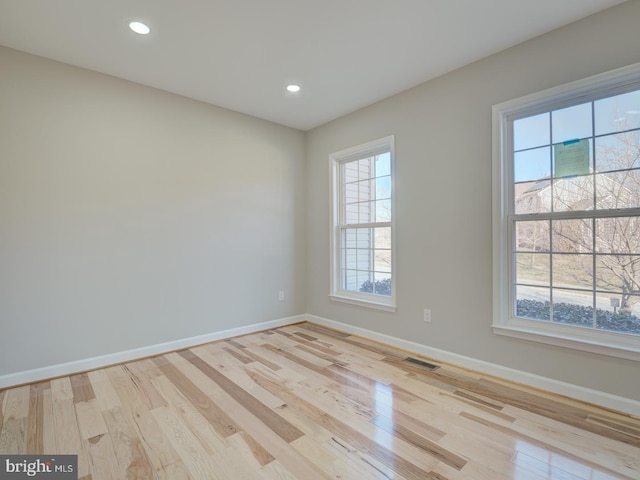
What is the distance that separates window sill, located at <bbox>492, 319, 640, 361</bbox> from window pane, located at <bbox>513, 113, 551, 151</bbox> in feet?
4.65

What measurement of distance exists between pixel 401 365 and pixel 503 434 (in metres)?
1.05

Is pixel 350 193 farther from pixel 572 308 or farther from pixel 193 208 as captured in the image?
pixel 572 308

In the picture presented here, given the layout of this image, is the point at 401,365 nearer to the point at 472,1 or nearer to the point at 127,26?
the point at 472,1

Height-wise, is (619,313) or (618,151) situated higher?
(618,151)

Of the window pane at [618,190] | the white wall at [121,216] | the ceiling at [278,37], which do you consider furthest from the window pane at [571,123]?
the white wall at [121,216]

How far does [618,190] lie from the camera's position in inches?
82.6

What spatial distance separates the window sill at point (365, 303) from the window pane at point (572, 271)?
4.76ft

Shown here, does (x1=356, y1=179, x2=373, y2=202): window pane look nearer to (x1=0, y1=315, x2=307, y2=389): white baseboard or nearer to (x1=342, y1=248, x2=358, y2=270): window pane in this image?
(x1=342, y1=248, x2=358, y2=270): window pane

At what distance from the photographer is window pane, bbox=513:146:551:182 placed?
240cm

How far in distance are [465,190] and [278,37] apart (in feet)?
6.60

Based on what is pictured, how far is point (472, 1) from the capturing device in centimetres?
201

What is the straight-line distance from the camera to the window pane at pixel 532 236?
94.8 inches

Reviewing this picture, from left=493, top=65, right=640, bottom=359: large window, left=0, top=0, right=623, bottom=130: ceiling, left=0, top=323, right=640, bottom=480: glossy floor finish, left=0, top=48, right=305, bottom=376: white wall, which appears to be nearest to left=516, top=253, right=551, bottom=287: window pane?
left=493, top=65, right=640, bottom=359: large window

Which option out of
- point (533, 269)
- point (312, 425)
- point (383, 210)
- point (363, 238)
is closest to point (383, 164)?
point (383, 210)
